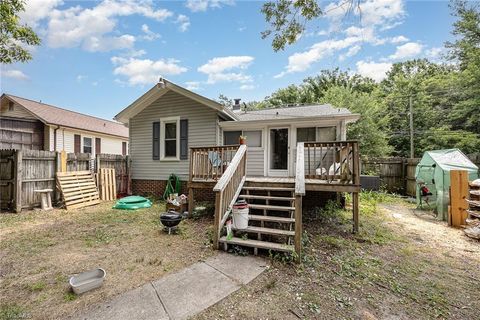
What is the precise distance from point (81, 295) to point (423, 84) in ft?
77.2

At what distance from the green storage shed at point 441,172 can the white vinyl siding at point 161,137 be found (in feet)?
23.5

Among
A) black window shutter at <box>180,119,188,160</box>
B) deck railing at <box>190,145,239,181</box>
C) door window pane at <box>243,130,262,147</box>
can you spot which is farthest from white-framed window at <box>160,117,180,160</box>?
door window pane at <box>243,130,262,147</box>

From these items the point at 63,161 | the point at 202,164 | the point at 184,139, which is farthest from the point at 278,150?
the point at 63,161

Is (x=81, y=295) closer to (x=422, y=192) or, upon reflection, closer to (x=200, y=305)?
(x=200, y=305)

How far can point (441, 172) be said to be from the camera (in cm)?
699

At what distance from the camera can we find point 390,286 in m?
3.14

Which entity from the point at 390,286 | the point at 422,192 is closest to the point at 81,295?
the point at 390,286

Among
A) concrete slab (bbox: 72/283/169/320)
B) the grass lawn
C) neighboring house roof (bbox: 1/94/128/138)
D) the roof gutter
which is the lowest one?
the grass lawn

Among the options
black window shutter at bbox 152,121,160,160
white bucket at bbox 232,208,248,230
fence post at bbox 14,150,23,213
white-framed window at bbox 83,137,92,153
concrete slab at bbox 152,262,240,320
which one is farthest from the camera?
white-framed window at bbox 83,137,92,153

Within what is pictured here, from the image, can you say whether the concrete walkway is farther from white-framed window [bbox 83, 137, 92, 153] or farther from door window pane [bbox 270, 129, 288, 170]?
white-framed window [bbox 83, 137, 92, 153]

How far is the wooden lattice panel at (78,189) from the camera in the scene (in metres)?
7.48

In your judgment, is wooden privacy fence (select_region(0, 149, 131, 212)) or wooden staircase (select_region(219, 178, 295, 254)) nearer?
wooden staircase (select_region(219, 178, 295, 254))

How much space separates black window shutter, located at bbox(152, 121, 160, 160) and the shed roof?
31.6ft

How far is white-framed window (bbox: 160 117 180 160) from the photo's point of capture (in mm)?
8938
